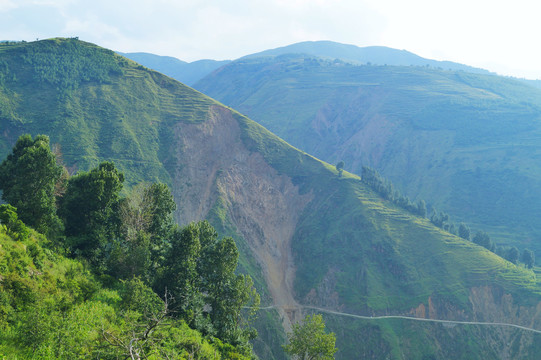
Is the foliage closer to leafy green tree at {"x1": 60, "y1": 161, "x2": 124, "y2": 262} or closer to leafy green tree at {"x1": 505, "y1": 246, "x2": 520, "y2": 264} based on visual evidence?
leafy green tree at {"x1": 505, "y1": 246, "x2": 520, "y2": 264}

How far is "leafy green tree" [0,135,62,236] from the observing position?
1572 inches

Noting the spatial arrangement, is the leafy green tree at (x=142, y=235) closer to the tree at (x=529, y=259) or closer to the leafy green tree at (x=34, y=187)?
the leafy green tree at (x=34, y=187)

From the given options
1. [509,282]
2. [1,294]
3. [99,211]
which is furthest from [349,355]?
[1,294]

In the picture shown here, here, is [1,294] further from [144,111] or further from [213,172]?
[144,111]

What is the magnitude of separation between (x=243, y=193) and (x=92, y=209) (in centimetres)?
7382

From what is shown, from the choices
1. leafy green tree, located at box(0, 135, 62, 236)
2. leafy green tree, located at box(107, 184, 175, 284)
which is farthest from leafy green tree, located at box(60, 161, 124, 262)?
leafy green tree, located at box(0, 135, 62, 236)

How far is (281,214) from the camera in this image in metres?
120

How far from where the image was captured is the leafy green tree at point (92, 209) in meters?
44.2

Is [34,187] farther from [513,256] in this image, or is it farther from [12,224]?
[513,256]

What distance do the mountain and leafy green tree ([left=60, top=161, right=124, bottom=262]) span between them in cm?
4823

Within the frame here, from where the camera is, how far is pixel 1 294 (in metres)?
22.1

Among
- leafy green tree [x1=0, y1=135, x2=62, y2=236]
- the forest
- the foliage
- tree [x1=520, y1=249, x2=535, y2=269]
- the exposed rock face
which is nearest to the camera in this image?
the forest

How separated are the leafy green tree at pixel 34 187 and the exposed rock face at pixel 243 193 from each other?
61.2 metres

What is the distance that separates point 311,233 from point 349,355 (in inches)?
1602
